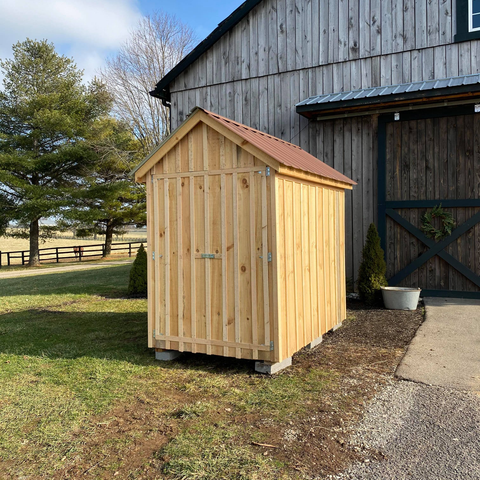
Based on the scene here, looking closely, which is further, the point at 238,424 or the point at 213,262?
the point at 213,262

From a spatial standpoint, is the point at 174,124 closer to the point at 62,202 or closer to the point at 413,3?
the point at 413,3

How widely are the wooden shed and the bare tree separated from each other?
40.2 feet

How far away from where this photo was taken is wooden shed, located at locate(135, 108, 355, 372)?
473 centimetres

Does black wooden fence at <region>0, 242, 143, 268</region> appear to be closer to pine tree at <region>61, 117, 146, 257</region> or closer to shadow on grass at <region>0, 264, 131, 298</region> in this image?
pine tree at <region>61, 117, 146, 257</region>

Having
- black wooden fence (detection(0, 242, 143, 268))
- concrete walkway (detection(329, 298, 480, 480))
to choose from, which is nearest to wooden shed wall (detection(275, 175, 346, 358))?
concrete walkway (detection(329, 298, 480, 480))

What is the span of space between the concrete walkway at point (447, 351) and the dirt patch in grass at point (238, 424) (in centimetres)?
27

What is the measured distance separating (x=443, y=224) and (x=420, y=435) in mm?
6079

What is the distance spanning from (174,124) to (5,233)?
57.1 ft

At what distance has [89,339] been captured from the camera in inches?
256

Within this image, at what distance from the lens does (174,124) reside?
1133cm

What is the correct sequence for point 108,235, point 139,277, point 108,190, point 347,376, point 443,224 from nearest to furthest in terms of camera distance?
point 347,376 < point 443,224 < point 139,277 < point 108,190 < point 108,235

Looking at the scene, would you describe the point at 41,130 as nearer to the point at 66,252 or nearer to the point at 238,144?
the point at 66,252

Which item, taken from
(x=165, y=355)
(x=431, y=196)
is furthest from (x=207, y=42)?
(x=165, y=355)

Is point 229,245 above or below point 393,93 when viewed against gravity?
below
